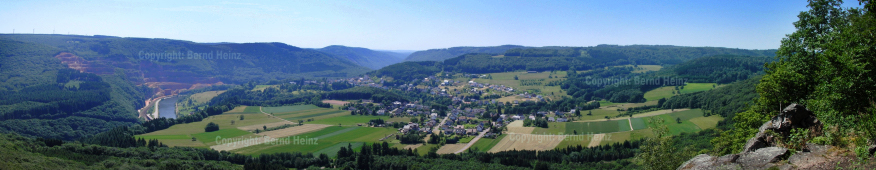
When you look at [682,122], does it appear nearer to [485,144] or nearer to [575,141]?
[575,141]

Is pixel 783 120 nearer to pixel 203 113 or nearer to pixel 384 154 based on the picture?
pixel 384 154

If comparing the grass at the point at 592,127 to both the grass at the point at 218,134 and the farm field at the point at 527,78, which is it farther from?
the grass at the point at 218,134

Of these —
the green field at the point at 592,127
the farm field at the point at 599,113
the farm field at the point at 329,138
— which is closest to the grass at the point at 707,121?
the green field at the point at 592,127

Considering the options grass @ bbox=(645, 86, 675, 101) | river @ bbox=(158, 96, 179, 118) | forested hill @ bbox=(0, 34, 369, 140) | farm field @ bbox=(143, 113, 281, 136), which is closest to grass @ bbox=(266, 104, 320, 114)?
farm field @ bbox=(143, 113, 281, 136)

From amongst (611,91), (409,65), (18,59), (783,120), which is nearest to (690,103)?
(611,91)

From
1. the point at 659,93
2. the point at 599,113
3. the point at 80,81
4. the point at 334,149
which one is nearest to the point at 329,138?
the point at 334,149

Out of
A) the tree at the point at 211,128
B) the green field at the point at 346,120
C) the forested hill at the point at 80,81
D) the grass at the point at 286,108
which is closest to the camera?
the tree at the point at 211,128

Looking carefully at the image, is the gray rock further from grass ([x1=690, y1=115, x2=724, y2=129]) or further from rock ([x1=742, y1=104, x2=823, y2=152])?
grass ([x1=690, y1=115, x2=724, y2=129])
